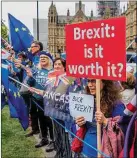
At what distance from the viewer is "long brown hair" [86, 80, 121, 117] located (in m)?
2.62

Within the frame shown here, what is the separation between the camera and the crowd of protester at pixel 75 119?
2539 millimetres

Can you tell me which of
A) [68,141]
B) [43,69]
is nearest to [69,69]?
[68,141]

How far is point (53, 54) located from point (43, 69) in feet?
0.87

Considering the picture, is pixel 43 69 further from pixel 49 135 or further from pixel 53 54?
pixel 49 135

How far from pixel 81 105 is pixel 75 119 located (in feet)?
0.65

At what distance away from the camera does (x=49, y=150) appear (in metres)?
4.25

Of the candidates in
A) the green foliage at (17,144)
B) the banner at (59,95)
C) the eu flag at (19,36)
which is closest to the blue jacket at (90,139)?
the banner at (59,95)

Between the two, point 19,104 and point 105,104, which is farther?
point 19,104

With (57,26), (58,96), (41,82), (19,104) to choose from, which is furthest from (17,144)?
(57,26)

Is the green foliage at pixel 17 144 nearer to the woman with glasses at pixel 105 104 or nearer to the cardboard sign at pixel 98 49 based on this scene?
the woman with glasses at pixel 105 104

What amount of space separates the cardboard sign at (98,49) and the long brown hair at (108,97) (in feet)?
0.40

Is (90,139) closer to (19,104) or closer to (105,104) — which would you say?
(105,104)

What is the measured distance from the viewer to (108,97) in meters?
2.62

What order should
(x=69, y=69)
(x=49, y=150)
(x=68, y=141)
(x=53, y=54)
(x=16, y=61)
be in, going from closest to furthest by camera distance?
(x=69, y=69)
(x=68, y=141)
(x=53, y=54)
(x=49, y=150)
(x=16, y=61)
